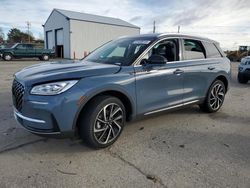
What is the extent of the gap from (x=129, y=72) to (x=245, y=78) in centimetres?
827

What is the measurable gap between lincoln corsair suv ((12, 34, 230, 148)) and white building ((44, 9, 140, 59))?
26248mm

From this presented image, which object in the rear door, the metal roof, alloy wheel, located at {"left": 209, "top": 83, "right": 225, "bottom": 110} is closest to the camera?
the rear door

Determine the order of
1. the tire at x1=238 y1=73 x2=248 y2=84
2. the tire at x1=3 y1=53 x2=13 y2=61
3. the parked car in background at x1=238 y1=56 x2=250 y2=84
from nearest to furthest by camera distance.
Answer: the parked car in background at x1=238 y1=56 x2=250 y2=84 < the tire at x1=238 y1=73 x2=248 y2=84 < the tire at x1=3 y1=53 x2=13 y2=61

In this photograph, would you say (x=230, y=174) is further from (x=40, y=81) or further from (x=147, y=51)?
(x=40, y=81)

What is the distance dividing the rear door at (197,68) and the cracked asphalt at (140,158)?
668 millimetres

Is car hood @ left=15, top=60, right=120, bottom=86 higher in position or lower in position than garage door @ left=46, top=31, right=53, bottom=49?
lower

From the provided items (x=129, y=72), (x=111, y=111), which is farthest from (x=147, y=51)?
(x=111, y=111)

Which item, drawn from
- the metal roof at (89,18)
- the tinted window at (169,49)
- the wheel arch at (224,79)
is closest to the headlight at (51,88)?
the tinted window at (169,49)

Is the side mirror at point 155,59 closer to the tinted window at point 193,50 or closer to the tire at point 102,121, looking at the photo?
the tire at point 102,121

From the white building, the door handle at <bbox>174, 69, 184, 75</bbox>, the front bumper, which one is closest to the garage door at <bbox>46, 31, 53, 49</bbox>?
the white building

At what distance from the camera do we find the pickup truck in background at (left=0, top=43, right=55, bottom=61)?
21703mm

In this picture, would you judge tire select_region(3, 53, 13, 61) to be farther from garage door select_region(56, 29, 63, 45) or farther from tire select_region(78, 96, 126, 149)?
tire select_region(78, 96, 126, 149)

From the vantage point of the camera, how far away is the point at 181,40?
14.8ft

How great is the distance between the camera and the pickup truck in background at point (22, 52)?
21703 millimetres
